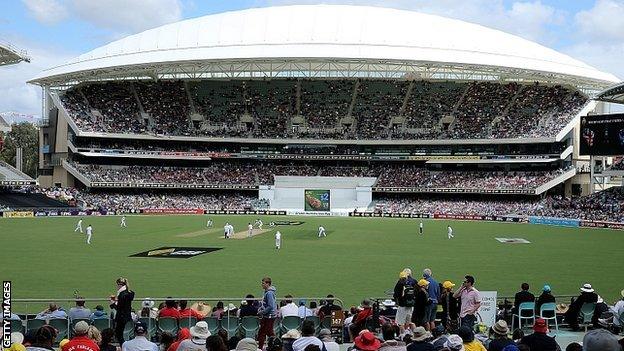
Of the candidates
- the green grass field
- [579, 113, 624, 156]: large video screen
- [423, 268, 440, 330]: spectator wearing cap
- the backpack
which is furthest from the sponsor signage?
[579, 113, 624, 156]: large video screen

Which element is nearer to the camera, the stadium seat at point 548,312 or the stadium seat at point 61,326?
the stadium seat at point 61,326

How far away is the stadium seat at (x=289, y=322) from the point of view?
11.8 m

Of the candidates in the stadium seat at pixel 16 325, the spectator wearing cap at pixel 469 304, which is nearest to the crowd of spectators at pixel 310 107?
the spectator wearing cap at pixel 469 304

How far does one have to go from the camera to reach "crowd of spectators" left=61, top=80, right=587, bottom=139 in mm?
80125

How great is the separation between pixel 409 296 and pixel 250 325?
10.1ft

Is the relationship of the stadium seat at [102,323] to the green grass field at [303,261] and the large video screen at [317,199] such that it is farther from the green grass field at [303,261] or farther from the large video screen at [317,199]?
the large video screen at [317,199]

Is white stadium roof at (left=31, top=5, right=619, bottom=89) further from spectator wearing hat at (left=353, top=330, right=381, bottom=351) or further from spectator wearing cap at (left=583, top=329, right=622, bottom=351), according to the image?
spectator wearing cap at (left=583, top=329, right=622, bottom=351)

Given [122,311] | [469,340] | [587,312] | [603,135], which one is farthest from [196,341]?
[603,135]

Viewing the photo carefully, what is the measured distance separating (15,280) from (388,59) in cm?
5169

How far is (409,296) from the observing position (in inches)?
465

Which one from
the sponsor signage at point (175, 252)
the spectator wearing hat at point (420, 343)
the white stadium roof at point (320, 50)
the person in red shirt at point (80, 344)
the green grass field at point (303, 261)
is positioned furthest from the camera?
the white stadium roof at point (320, 50)

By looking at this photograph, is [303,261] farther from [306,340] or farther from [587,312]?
[306,340]

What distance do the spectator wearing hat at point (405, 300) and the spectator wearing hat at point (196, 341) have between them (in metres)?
4.92

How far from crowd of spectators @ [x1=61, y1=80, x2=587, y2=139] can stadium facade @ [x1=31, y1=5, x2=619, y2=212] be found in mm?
174
